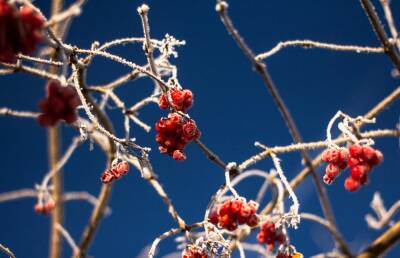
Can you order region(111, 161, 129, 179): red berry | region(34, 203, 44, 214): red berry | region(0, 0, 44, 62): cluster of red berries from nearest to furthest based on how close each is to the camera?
region(0, 0, 44, 62): cluster of red berries → region(111, 161, 129, 179): red berry → region(34, 203, 44, 214): red berry

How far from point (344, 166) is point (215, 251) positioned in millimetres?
641

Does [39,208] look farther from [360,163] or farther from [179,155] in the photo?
[360,163]

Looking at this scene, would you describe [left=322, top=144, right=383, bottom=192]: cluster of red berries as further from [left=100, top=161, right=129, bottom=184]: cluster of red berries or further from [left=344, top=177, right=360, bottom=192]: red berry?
[left=100, top=161, right=129, bottom=184]: cluster of red berries

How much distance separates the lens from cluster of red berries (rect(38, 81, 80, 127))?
1422 mm

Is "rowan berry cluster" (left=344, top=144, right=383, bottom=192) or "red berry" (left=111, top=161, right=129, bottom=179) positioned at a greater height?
"red berry" (left=111, top=161, right=129, bottom=179)

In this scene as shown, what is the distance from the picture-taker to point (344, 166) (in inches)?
77.2

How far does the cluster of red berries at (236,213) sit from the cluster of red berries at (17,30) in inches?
40.0

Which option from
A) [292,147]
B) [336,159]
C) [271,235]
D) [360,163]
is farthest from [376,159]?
[271,235]

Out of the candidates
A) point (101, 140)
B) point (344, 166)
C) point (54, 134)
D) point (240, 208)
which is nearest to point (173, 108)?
point (240, 208)

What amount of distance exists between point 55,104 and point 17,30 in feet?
1.03

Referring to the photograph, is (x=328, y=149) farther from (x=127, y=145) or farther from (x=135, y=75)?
(x=135, y=75)

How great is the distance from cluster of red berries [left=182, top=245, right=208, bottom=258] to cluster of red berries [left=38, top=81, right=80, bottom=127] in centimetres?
86

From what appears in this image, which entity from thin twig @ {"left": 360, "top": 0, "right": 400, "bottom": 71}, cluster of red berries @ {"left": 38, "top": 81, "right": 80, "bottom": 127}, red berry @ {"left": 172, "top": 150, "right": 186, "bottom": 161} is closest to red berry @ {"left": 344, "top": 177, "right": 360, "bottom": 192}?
thin twig @ {"left": 360, "top": 0, "right": 400, "bottom": 71}

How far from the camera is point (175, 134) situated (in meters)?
2.06
